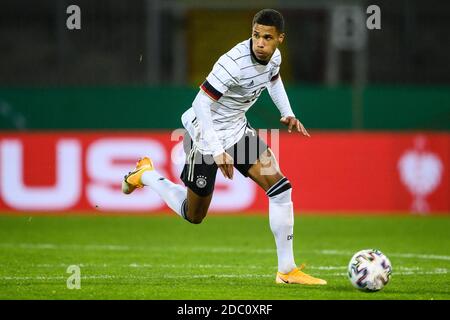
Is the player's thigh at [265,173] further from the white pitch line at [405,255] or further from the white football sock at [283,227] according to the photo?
the white pitch line at [405,255]

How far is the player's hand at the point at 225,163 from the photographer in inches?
322

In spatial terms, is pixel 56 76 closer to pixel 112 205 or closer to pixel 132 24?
pixel 132 24

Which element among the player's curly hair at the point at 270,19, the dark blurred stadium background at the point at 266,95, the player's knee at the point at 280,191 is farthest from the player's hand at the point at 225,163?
the dark blurred stadium background at the point at 266,95

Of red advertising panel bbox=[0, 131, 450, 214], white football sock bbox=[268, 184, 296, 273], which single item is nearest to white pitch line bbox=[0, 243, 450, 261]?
white football sock bbox=[268, 184, 296, 273]

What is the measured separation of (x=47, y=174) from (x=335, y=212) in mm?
4261

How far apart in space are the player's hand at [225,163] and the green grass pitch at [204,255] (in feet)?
2.92

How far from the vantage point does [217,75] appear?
Answer: 8.52 m

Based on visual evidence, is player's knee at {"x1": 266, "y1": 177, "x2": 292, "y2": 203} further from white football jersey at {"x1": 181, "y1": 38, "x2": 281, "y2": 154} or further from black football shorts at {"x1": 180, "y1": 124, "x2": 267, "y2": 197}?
white football jersey at {"x1": 181, "y1": 38, "x2": 281, "y2": 154}

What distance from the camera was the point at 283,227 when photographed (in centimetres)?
870

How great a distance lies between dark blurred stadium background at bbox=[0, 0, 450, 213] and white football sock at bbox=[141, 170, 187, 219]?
5.57m

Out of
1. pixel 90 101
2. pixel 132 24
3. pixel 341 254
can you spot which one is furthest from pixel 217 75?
pixel 132 24

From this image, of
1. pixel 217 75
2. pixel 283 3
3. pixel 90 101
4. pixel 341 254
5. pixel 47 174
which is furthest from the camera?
pixel 283 3

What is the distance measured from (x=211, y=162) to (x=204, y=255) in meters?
2.36

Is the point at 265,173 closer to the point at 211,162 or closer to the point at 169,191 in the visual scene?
the point at 211,162
